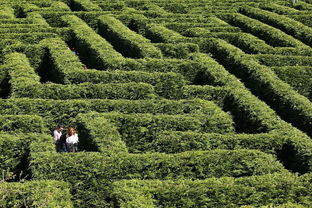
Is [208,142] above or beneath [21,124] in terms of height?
above

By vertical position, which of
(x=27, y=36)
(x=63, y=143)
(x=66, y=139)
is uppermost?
(x=27, y=36)

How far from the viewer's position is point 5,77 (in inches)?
858

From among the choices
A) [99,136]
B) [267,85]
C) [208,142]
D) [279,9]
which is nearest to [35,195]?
[99,136]

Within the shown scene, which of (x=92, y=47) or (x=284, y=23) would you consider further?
(x=284, y=23)

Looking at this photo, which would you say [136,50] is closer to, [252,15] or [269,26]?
[269,26]

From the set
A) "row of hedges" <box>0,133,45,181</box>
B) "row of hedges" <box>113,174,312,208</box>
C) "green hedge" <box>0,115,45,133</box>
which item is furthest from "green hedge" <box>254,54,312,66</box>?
"row of hedges" <box>0,133,45,181</box>

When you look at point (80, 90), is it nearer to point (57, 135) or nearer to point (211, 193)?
point (57, 135)

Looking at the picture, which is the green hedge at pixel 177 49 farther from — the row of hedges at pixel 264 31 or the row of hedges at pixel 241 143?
the row of hedges at pixel 241 143

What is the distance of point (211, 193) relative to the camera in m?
13.3

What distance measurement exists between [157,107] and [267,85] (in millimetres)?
5754

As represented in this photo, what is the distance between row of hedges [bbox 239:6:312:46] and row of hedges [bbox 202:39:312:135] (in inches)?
204

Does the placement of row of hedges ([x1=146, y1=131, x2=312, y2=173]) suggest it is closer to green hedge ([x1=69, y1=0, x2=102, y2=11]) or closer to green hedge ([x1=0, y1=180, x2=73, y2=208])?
green hedge ([x1=0, y1=180, x2=73, y2=208])

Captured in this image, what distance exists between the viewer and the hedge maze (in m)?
13.7

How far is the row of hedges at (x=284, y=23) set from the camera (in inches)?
1125
